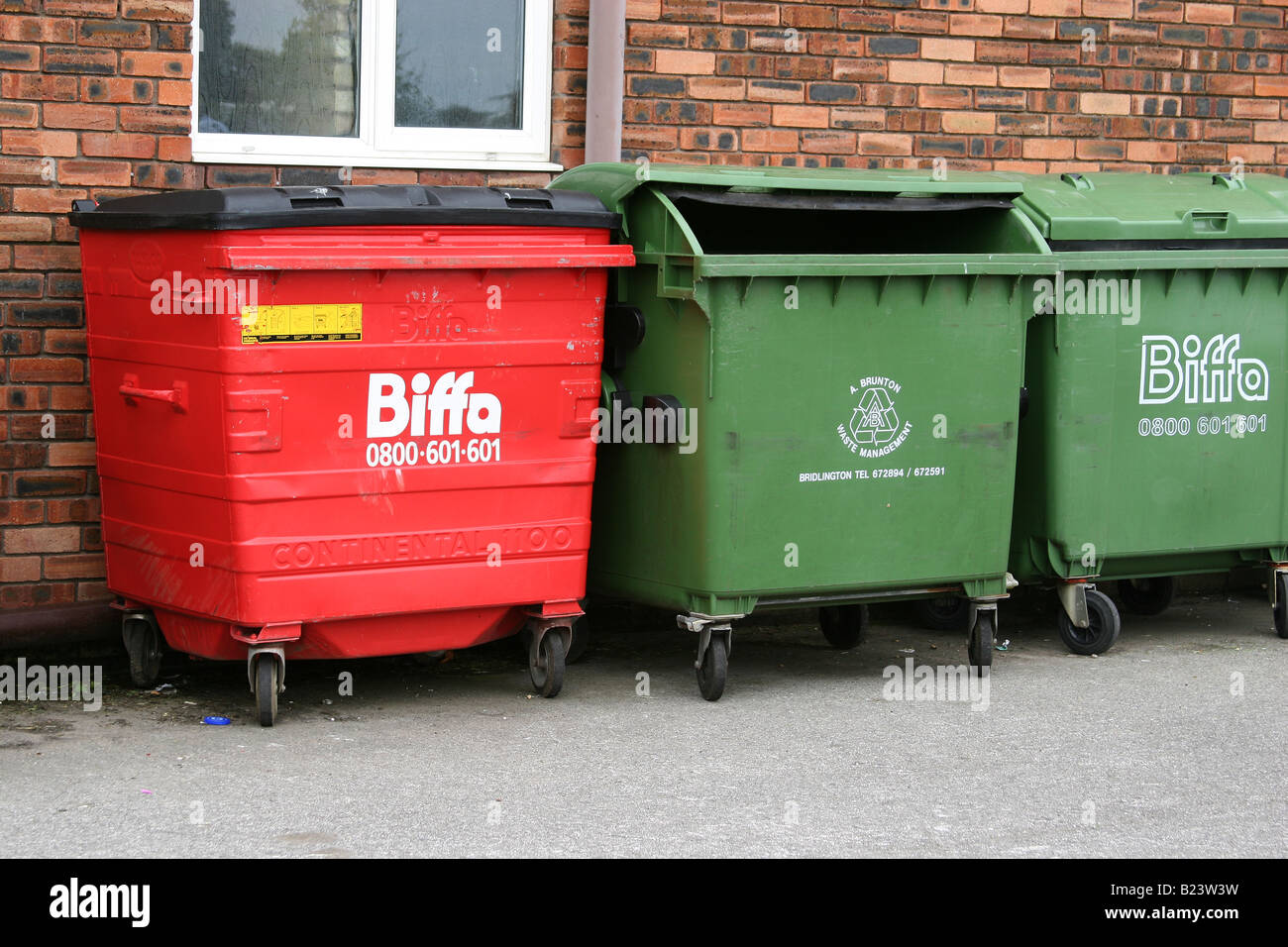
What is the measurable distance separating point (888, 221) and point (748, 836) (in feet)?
9.19

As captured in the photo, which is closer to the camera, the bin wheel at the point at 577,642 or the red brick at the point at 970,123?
the bin wheel at the point at 577,642

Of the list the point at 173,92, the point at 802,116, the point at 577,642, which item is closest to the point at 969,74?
the point at 802,116

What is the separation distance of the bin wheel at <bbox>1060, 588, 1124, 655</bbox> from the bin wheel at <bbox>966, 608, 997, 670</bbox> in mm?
524

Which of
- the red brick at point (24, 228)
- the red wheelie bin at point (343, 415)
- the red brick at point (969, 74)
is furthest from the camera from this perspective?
the red brick at point (969, 74)

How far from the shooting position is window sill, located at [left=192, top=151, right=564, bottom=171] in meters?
5.93

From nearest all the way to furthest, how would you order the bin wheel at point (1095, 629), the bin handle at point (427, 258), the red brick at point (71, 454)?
the bin handle at point (427, 258) → the red brick at point (71, 454) → the bin wheel at point (1095, 629)

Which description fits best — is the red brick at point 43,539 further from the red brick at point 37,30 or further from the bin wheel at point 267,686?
the red brick at point 37,30

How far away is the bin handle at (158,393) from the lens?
4.91 m

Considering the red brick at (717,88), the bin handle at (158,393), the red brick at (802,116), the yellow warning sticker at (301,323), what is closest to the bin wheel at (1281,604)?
the red brick at (802,116)

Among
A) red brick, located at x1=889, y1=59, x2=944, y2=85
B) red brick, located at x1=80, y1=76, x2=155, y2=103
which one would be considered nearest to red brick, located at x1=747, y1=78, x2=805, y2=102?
red brick, located at x1=889, y1=59, x2=944, y2=85

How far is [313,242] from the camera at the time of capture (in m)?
4.81

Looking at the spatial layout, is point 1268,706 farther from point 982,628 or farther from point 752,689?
point 752,689

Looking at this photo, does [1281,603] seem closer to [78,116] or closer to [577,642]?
[577,642]

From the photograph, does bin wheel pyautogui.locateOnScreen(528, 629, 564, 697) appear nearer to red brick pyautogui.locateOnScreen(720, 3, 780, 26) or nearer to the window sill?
the window sill
